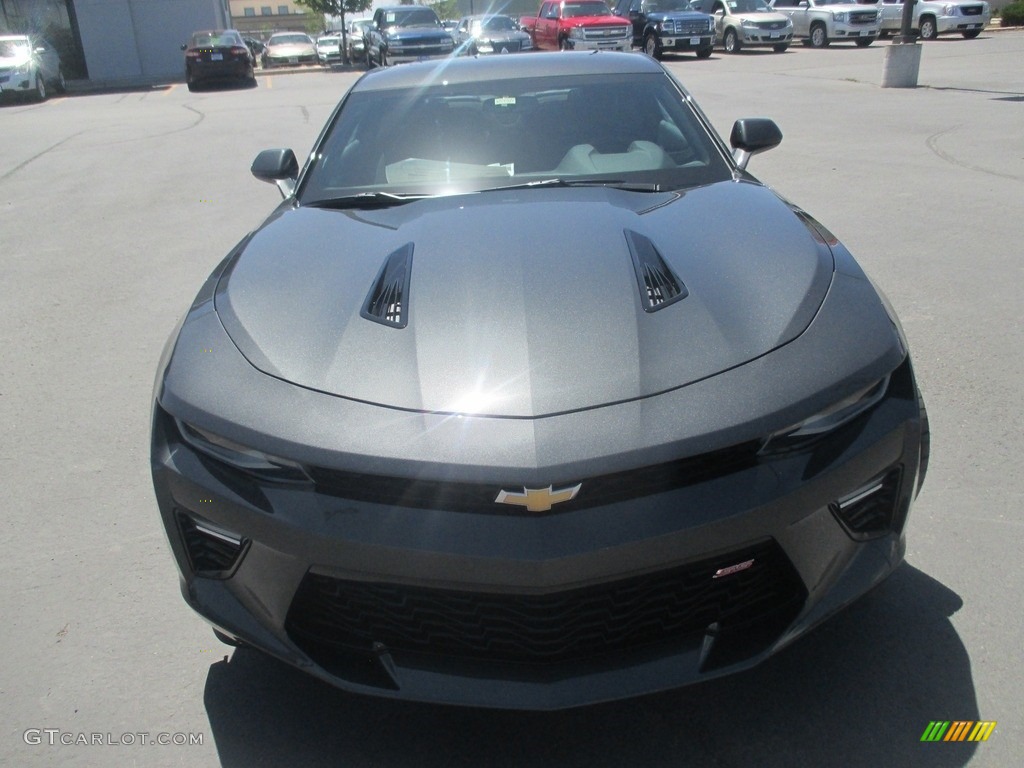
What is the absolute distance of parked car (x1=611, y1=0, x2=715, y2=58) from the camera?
24500 millimetres

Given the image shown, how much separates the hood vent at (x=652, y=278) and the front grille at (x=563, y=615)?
69 centimetres

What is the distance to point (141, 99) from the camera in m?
23.0

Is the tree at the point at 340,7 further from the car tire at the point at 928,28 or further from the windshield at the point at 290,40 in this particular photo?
the car tire at the point at 928,28

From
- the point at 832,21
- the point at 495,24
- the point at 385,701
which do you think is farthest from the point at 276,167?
the point at 832,21

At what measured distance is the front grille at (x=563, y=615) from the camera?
77.7 inches

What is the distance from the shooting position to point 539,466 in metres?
1.89

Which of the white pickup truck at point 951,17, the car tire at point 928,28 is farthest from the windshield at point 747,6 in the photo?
the car tire at point 928,28

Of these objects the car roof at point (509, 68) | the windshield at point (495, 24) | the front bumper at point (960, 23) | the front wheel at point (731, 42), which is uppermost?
the car roof at point (509, 68)

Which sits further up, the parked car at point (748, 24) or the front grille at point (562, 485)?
the front grille at point (562, 485)

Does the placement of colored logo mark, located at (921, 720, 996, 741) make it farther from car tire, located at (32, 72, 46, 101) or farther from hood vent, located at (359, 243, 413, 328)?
car tire, located at (32, 72, 46, 101)

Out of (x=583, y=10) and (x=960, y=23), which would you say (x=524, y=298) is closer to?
(x=583, y=10)

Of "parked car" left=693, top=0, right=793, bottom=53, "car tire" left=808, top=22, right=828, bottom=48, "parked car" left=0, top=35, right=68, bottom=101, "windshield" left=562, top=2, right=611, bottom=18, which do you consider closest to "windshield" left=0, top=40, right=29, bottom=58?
"parked car" left=0, top=35, right=68, bottom=101

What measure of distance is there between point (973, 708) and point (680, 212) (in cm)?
160

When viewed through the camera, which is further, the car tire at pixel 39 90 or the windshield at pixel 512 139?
the car tire at pixel 39 90
